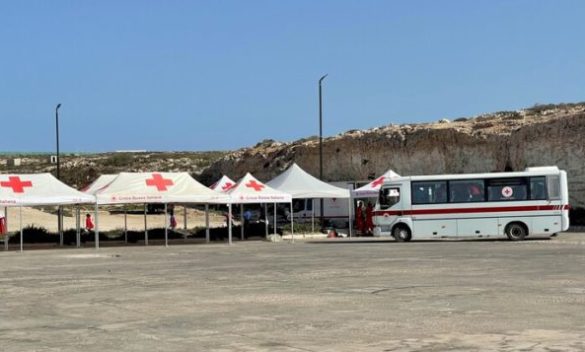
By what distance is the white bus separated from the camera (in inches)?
1460

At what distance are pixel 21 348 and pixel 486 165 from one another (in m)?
54.6

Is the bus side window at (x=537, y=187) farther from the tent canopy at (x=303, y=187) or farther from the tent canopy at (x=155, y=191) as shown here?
the tent canopy at (x=155, y=191)

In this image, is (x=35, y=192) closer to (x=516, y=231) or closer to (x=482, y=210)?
(x=482, y=210)

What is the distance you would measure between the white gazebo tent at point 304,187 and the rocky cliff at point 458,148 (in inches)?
759

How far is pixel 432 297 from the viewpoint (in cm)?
1550

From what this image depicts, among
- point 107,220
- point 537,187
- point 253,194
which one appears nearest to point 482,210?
point 537,187

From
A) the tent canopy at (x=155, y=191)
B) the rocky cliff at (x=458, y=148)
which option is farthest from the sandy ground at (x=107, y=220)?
the tent canopy at (x=155, y=191)

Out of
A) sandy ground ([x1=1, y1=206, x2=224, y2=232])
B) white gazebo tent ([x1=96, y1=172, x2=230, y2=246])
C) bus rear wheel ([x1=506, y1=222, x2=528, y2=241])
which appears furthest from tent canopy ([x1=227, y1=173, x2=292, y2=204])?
sandy ground ([x1=1, y1=206, x2=224, y2=232])

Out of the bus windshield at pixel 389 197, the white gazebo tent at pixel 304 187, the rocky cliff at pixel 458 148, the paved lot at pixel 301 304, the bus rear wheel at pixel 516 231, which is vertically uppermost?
the rocky cliff at pixel 458 148

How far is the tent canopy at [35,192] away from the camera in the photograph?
34406 mm

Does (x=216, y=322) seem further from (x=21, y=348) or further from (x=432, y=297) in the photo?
(x=432, y=297)

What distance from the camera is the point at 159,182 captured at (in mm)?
37438

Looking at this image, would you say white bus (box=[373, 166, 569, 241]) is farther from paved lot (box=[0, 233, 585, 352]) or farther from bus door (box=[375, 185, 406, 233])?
paved lot (box=[0, 233, 585, 352])

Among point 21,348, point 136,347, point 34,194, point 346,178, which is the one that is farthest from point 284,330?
point 346,178
